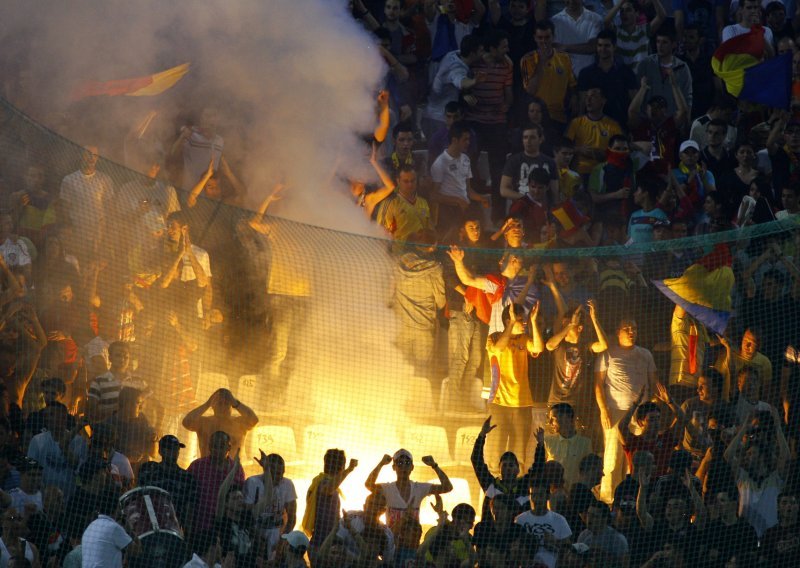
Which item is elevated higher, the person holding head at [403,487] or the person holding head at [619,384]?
the person holding head at [619,384]

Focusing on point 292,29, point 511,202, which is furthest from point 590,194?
point 292,29

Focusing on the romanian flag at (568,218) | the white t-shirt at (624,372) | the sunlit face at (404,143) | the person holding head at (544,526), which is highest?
the sunlit face at (404,143)

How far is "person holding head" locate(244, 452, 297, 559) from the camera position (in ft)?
29.9

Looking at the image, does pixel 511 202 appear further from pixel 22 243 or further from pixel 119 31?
pixel 22 243

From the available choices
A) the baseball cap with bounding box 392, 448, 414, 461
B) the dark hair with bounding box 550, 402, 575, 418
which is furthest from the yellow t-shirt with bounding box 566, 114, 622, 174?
the baseball cap with bounding box 392, 448, 414, 461

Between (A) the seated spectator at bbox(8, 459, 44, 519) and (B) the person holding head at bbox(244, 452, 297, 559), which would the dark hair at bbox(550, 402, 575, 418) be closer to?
(B) the person holding head at bbox(244, 452, 297, 559)

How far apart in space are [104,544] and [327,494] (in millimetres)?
1535

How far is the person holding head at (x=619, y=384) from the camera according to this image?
9.98m

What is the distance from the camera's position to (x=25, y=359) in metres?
9.85

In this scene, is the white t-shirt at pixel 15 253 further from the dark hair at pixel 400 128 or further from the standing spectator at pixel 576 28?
the standing spectator at pixel 576 28

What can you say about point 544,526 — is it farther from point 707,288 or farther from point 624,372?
point 707,288

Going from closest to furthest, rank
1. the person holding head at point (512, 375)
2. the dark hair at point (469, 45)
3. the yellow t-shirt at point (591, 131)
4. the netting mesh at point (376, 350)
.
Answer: the netting mesh at point (376, 350) → the person holding head at point (512, 375) → the yellow t-shirt at point (591, 131) → the dark hair at point (469, 45)

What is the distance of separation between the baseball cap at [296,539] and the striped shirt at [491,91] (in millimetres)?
5511

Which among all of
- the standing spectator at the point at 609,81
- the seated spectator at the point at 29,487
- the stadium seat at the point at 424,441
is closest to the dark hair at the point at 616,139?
the standing spectator at the point at 609,81
